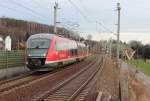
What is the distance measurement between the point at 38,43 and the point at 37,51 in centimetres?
75

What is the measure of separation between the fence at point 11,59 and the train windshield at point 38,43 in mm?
1420

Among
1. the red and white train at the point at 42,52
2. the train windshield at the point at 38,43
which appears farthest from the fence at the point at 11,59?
the train windshield at the point at 38,43

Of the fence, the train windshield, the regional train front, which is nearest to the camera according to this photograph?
the fence

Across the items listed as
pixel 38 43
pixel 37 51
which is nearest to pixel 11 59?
pixel 37 51

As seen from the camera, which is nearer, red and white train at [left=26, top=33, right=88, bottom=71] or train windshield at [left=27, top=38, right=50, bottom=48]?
red and white train at [left=26, top=33, right=88, bottom=71]

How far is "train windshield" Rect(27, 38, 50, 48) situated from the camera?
27531mm

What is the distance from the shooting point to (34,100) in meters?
13.8

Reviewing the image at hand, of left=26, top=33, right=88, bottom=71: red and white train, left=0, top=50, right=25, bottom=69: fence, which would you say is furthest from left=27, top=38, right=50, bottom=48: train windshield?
left=0, top=50, right=25, bottom=69: fence

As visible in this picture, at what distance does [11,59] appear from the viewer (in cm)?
2714

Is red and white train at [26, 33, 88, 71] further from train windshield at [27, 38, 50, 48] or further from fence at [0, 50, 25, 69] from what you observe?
fence at [0, 50, 25, 69]

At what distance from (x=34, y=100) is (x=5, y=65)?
40.3ft

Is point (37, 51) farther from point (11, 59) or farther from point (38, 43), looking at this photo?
point (11, 59)

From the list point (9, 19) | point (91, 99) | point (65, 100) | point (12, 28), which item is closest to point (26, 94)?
point (65, 100)

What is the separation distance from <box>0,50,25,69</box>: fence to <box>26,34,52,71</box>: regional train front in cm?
116
